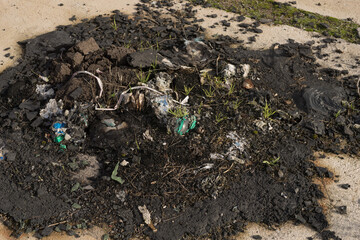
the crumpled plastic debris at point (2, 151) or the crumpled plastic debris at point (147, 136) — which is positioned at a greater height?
the crumpled plastic debris at point (147, 136)

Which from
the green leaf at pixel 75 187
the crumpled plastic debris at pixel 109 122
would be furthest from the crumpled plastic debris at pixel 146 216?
the crumpled plastic debris at pixel 109 122

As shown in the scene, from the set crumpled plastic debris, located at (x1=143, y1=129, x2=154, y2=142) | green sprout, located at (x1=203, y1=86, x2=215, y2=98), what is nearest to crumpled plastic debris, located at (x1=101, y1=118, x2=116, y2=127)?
crumpled plastic debris, located at (x1=143, y1=129, x2=154, y2=142)

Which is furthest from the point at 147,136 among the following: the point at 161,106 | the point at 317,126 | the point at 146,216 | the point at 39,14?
the point at 39,14

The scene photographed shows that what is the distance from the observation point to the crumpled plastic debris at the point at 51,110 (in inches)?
166

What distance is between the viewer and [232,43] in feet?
18.2

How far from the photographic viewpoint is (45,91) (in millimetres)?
4504

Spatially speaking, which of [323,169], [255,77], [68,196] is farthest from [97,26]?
[323,169]

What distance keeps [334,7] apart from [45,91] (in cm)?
515

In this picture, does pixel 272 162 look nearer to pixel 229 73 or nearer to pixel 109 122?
pixel 229 73

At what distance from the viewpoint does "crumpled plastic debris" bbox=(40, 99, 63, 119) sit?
4.22 meters

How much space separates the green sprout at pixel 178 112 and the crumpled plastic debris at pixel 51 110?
129 cm

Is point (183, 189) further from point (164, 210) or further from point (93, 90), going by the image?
point (93, 90)

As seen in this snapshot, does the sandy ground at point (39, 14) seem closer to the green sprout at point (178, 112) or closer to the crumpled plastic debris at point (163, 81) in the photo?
the crumpled plastic debris at point (163, 81)

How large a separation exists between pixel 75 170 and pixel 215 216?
5.12 ft
